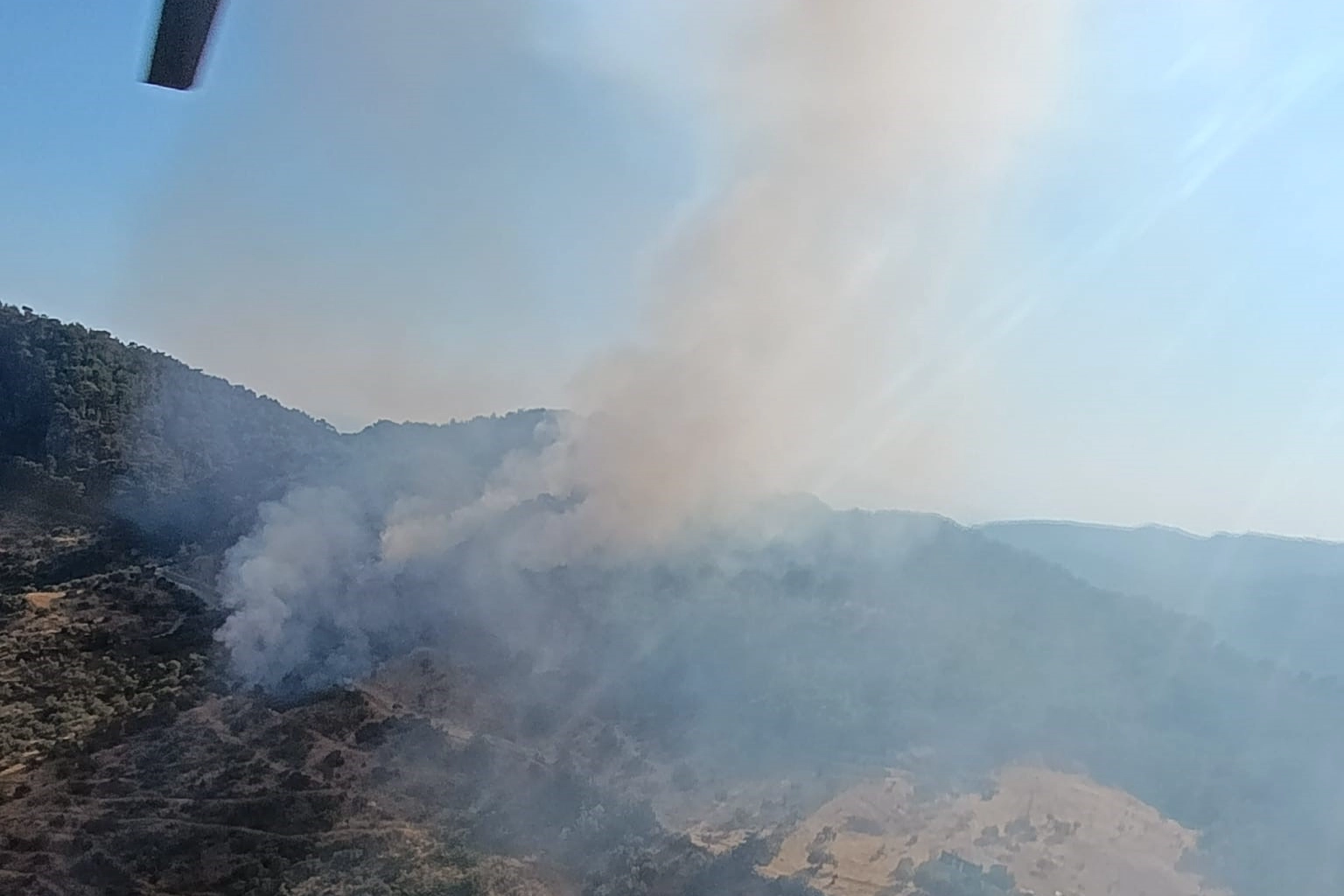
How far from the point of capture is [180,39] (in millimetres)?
2416

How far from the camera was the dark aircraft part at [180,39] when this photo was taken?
2.35 m

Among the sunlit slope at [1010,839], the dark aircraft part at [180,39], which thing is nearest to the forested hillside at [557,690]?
the sunlit slope at [1010,839]

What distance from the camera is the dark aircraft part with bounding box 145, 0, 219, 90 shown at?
7.70ft

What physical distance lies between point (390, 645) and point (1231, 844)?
33.3 meters

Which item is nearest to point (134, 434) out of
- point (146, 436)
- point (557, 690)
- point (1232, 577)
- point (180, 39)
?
point (146, 436)

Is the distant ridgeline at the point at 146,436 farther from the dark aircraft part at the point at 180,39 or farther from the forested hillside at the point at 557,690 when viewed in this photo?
the dark aircraft part at the point at 180,39

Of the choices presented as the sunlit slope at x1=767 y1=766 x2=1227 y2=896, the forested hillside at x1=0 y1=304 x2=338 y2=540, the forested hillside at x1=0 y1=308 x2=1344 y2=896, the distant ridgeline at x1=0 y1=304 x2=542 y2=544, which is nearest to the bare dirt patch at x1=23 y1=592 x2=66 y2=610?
the forested hillside at x1=0 y1=308 x2=1344 y2=896

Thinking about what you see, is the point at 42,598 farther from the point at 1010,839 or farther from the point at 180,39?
the point at 180,39

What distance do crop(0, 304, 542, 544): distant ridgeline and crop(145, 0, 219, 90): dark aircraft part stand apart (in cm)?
5788

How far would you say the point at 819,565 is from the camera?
52500 mm

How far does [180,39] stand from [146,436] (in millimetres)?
74197

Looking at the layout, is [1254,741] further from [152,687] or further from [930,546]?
[152,687]

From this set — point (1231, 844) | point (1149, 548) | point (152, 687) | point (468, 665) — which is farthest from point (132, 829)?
point (1149, 548)

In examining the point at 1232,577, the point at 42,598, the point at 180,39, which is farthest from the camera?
the point at 1232,577
